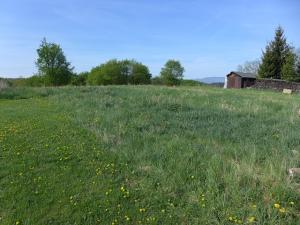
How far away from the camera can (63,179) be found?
4.30 metres

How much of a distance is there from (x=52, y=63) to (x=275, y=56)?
37357mm

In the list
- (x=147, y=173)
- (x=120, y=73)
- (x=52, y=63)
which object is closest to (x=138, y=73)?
(x=120, y=73)

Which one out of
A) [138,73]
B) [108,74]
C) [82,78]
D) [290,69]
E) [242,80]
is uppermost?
[138,73]

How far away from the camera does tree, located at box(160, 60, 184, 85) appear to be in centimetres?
6931

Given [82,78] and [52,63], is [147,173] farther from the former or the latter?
[82,78]

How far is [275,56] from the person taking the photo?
3916cm

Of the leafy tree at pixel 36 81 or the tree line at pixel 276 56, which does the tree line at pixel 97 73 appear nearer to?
the leafy tree at pixel 36 81

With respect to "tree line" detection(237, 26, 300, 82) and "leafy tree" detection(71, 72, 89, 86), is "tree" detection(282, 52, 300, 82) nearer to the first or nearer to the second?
"tree line" detection(237, 26, 300, 82)

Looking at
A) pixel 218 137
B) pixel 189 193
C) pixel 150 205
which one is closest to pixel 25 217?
pixel 150 205

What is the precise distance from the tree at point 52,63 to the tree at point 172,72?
29.1m

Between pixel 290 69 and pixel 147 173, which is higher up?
pixel 290 69

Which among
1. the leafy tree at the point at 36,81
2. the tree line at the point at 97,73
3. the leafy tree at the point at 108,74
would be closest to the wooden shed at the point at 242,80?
the tree line at the point at 97,73

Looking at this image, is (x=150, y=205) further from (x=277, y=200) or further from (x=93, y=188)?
(x=277, y=200)

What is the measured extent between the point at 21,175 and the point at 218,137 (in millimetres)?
4459
